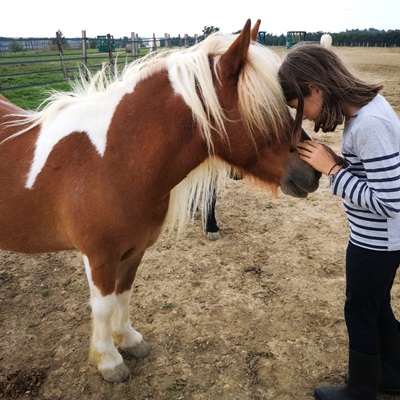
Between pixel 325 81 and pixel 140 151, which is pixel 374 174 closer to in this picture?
pixel 325 81

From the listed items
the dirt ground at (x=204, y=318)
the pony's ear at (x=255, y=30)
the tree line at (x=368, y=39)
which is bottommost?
the dirt ground at (x=204, y=318)

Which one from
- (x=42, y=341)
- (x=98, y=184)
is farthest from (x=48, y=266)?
(x=98, y=184)

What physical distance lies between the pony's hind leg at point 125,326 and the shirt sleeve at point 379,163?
152cm

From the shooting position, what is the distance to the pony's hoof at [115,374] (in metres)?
2.33

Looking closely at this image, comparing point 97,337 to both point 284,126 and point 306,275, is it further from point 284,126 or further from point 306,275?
point 306,275

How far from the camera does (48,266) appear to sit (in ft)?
11.5

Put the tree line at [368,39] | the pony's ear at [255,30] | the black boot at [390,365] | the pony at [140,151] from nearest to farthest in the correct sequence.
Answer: the pony at [140,151], the pony's ear at [255,30], the black boot at [390,365], the tree line at [368,39]

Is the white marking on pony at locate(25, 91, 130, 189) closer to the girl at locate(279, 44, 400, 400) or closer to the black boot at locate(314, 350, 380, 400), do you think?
the girl at locate(279, 44, 400, 400)

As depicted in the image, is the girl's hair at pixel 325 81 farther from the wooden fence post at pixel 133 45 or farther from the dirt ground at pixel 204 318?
the wooden fence post at pixel 133 45

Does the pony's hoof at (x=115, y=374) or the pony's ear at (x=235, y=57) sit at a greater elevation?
the pony's ear at (x=235, y=57)

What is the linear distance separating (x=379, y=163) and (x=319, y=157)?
26 centimetres

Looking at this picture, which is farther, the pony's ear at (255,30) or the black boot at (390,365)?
the black boot at (390,365)

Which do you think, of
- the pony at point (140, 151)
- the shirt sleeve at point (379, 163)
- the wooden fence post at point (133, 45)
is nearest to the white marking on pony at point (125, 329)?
the pony at point (140, 151)

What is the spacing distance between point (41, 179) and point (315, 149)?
4.63ft
